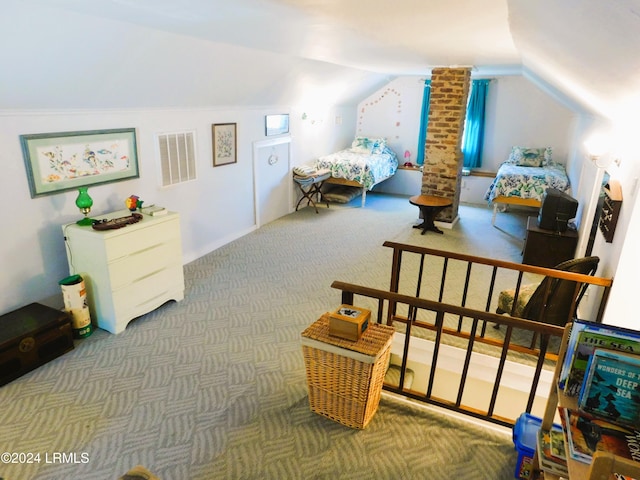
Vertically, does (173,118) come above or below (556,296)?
above

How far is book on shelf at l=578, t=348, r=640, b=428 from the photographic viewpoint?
121cm

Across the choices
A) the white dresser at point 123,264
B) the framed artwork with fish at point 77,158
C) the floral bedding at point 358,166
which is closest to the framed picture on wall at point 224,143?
the framed artwork with fish at point 77,158

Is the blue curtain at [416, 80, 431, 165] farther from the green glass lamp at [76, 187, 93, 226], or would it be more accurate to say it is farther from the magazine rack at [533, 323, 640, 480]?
the magazine rack at [533, 323, 640, 480]

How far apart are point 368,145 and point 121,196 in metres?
5.35

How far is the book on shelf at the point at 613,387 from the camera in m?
1.21

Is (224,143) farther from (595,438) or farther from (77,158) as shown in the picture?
(595,438)

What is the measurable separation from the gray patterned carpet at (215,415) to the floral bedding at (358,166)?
11.3ft

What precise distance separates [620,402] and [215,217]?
4531 mm

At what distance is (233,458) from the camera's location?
2191mm

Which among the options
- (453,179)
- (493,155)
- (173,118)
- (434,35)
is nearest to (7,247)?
(173,118)

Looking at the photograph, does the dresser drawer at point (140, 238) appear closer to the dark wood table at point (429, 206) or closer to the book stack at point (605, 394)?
the book stack at point (605, 394)

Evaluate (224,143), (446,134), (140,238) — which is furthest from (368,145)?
(140,238)

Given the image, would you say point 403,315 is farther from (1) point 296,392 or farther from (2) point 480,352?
(1) point 296,392

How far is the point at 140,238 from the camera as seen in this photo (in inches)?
132
